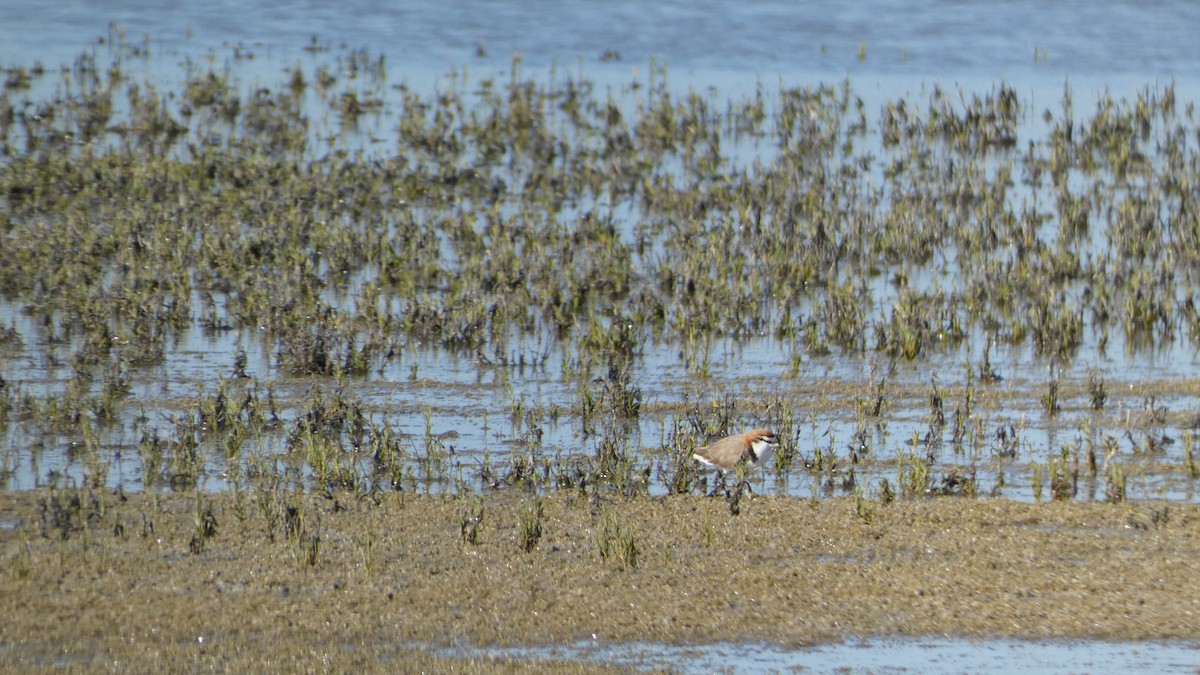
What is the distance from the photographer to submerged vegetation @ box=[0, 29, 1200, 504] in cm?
971

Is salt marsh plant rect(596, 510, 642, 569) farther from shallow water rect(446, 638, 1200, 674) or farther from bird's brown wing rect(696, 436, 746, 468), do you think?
bird's brown wing rect(696, 436, 746, 468)

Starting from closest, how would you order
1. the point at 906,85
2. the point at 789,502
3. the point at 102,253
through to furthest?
1. the point at 789,502
2. the point at 102,253
3. the point at 906,85

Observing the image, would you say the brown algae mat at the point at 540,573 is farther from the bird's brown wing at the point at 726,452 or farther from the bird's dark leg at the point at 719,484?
the bird's brown wing at the point at 726,452

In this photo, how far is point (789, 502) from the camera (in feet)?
29.1

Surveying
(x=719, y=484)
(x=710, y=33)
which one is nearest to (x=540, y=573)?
(x=719, y=484)

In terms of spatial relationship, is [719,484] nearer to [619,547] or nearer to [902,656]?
[619,547]

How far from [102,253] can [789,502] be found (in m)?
7.07

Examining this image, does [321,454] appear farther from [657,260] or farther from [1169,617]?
[657,260]

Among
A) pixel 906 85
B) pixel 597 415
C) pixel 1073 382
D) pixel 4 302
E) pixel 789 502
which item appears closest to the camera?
pixel 789 502

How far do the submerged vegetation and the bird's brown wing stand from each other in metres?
0.15

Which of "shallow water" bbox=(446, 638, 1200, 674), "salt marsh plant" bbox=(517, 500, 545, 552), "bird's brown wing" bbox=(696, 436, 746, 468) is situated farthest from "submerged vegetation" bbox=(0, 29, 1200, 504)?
"shallow water" bbox=(446, 638, 1200, 674)

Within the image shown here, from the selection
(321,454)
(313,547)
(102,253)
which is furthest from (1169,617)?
(102,253)

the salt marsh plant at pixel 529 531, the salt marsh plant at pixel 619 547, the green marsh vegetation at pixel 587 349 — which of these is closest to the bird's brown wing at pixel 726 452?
the green marsh vegetation at pixel 587 349

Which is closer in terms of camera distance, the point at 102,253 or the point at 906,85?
the point at 102,253
